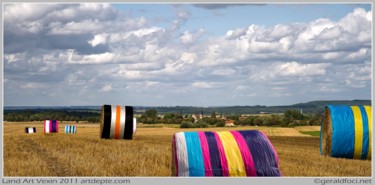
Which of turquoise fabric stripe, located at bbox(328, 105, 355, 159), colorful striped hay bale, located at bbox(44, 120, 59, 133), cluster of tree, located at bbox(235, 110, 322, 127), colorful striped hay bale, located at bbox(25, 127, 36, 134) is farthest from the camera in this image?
cluster of tree, located at bbox(235, 110, 322, 127)

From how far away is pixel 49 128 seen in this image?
1278 inches

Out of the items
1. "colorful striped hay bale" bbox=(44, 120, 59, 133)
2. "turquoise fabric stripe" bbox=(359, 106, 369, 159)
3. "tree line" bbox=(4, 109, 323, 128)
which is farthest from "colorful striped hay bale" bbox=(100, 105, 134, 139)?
"tree line" bbox=(4, 109, 323, 128)

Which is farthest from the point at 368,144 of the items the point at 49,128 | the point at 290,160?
the point at 49,128

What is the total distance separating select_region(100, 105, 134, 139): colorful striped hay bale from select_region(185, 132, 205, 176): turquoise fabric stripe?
11088 mm

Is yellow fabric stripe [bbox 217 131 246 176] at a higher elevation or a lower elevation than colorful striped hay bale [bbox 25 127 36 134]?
higher

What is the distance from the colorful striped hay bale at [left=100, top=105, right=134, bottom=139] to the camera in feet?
64.7

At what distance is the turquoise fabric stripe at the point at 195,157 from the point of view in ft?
27.3

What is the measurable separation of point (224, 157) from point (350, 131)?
7.54 meters

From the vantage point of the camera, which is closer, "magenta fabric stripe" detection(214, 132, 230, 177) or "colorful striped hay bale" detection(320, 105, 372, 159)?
"magenta fabric stripe" detection(214, 132, 230, 177)

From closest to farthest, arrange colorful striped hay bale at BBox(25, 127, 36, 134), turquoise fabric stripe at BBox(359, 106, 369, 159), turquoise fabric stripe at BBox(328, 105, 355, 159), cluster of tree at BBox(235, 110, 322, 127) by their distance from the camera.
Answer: turquoise fabric stripe at BBox(359, 106, 369, 159) → turquoise fabric stripe at BBox(328, 105, 355, 159) → colorful striped hay bale at BBox(25, 127, 36, 134) → cluster of tree at BBox(235, 110, 322, 127)

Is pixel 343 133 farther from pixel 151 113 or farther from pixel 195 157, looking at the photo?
pixel 151 113

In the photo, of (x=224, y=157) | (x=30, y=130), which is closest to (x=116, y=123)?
(x=224, y=157)

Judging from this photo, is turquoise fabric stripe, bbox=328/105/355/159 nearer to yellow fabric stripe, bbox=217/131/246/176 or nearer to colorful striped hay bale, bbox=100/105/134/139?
yellow fabric stripe, bbox=217/131/246/176

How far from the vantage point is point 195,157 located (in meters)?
8.42
